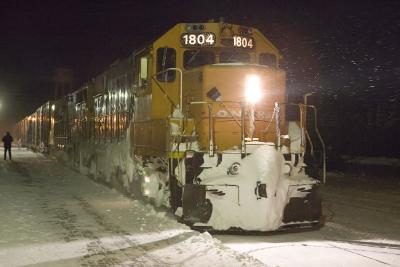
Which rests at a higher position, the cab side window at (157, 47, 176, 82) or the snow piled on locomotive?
the cab side window at (157, 47, 176, 82)

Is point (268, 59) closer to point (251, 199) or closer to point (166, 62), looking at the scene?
point (166, 62)

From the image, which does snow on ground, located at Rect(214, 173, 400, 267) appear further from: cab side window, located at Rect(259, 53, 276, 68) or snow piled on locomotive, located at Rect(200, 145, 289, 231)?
cab side window, located at Rect(259, 53, 276, 68)

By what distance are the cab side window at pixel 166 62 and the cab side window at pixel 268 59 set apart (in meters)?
1.79

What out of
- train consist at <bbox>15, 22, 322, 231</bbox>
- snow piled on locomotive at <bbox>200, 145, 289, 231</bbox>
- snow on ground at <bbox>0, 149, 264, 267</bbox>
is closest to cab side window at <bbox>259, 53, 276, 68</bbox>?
train consist at <bbox>15, 22, 322, 231</bbox>

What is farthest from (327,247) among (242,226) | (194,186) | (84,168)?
(84,168)

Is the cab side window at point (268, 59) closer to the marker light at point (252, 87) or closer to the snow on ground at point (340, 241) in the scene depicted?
the marker light at point (252, 87)

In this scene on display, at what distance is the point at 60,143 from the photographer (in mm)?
25219

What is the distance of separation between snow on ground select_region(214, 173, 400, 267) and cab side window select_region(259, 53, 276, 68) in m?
3.24

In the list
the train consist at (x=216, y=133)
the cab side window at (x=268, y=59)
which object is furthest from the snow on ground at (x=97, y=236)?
the cab side window at (x=268, y=59)

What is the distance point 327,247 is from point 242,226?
4.79 feet

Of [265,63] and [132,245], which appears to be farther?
[265,63]

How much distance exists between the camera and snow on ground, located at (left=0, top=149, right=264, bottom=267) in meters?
6.17

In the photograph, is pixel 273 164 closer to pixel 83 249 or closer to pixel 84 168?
pixel 83 249

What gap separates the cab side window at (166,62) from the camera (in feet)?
32.2
